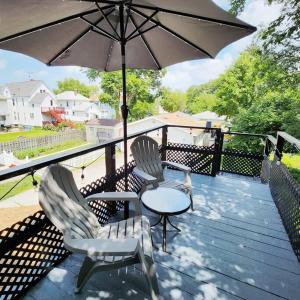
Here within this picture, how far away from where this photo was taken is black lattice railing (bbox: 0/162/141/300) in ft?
4.86

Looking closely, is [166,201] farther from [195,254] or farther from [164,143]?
[164,143]

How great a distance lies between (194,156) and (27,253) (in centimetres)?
338

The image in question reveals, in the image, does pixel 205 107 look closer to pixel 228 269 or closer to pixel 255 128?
pixel 255 128

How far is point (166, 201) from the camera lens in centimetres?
228

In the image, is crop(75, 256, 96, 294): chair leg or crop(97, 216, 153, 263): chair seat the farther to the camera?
crop(97, 216, 153, 263): chair seat

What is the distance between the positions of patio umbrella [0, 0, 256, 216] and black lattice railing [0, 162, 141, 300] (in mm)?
973

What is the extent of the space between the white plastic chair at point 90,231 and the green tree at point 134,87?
18573 mm

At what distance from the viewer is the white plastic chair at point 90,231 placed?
1.33 metres

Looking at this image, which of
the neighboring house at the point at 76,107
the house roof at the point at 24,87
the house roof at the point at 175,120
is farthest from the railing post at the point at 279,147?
the house roof at the point at 24,87

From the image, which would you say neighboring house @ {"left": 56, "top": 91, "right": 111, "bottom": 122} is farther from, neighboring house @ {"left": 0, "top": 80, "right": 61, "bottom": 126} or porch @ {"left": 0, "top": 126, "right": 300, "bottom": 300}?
porch @ {"left": 0, "top": 126, "right": 300, "bottom": 300}

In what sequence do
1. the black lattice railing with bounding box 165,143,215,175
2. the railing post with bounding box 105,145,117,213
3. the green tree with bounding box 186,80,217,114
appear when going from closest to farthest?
1. the railing post with bounding box 105,145,117,213
2. the black lattice railing with bounding box 165,143,215,175
3. the green tree with bounding box 186,80,217,114

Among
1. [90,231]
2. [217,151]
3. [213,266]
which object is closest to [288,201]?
[213,266]

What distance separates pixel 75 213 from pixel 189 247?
1.25 meters

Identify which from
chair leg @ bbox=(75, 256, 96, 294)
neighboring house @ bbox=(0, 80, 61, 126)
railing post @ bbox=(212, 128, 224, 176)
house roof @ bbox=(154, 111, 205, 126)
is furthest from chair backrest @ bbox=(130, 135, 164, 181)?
neighboring house @ bbox=(0, 80, 61, 126)
